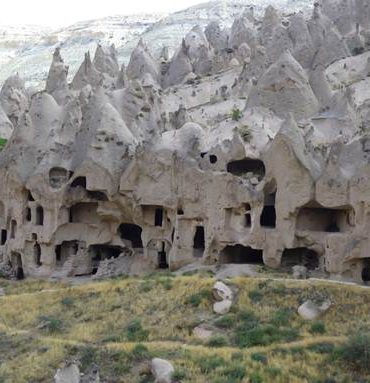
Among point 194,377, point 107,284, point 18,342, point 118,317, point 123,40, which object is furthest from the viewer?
point 123,40

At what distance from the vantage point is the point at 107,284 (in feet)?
96.7

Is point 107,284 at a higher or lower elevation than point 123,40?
lower

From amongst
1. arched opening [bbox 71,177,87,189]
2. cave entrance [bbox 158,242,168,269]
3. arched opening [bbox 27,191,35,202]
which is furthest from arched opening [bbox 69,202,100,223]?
cave entrance [bbox 158,242,168,269]

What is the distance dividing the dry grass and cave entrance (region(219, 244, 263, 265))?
622 cm

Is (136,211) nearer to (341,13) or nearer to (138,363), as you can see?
(138,363)

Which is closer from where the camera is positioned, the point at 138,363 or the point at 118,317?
the point at 138,363

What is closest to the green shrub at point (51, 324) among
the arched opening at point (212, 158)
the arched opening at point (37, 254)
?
the arched opening at point (212, 158)

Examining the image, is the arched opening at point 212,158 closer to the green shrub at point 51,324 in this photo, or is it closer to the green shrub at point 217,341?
the green shrub at point 51,324

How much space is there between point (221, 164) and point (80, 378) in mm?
17173

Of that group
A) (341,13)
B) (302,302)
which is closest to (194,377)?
(302,302)

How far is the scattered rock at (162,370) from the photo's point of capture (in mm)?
19266

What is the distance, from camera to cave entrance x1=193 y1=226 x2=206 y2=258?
34.9 meters

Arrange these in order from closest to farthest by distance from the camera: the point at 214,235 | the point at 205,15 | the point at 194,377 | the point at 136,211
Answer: the point at 194,377
the point at 214,235
the point at 136,211
the point at 205,15

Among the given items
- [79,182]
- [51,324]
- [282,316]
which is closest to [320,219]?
[282,316]
